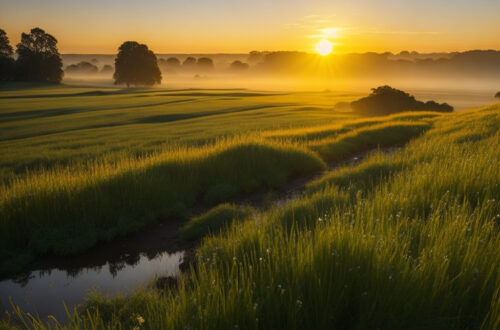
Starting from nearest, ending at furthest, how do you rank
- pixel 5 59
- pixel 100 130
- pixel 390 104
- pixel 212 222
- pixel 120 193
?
pixel 212 222
pixel 120 193
pixel 100 130
pixel 390 104
pixel 5 59

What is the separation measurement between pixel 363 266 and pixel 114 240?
673 cm

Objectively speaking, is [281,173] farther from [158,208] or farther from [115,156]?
[115,156]

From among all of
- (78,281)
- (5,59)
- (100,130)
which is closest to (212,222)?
(78,281)

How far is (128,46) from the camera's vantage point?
91125 millimetres

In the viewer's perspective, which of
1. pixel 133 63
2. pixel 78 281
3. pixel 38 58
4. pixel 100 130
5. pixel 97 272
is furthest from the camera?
pixel 133 63

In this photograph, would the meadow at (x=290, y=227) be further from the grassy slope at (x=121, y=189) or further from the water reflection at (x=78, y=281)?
the water reflection at (x=78, y=281)

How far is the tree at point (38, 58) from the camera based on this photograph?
78.6m

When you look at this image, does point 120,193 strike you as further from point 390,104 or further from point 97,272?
point 390,104

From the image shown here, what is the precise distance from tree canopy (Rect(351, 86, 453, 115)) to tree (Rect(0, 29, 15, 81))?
71978mm

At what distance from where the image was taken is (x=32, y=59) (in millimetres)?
78938

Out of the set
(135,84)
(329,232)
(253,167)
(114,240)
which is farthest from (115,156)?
(135,84)

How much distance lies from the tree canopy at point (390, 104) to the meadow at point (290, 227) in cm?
2650

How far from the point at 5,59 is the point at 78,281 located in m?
86.5

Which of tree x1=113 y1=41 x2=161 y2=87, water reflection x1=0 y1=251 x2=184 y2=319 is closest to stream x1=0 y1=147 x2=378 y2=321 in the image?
water reflection x1=0 y1=251 x2=184 y2=319
